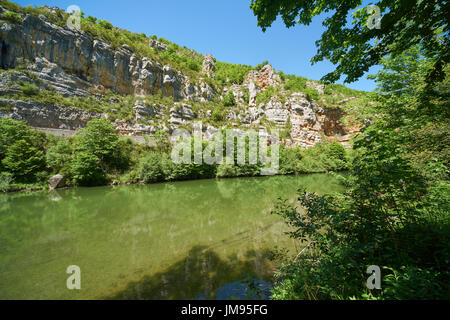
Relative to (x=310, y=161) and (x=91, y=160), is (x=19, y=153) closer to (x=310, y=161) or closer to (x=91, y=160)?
(x=91, y=160)

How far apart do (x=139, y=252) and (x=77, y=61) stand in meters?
44.4

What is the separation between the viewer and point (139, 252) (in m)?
5.00

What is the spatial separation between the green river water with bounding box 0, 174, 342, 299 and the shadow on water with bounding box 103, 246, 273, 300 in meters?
0.02

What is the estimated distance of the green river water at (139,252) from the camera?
3537 mm

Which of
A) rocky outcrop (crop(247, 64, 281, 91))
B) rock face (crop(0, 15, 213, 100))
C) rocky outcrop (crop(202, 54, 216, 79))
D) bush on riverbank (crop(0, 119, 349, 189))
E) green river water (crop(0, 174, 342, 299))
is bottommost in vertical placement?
green river water (crop(0, 174, 342, 299))

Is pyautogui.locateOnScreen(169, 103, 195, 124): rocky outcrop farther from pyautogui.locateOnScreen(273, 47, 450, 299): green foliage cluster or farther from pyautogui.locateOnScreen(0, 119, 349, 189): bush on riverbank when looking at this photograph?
pyautogui.locateOnScreen(273, 47, 450, 299): green foliage cluster

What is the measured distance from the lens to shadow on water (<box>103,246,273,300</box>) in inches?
131

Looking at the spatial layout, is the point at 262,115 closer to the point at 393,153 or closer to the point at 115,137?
the point at 115,137

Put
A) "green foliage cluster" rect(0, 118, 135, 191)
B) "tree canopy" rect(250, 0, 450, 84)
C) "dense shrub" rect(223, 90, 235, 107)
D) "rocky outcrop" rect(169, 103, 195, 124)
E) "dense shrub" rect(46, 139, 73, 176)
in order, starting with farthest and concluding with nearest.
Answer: "dense shrub" rect(223, 90, 235, 107) < "rocky outcrop" rect(169, 103, 195, 124) < "dense shrub" rect(46, 139, 73, 176) < "green foliage cluster" rect(0, 118, 135, 191) < "tree canopy" rect(250, 0, 450, 84)

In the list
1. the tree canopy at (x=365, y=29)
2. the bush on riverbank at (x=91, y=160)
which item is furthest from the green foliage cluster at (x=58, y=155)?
the tree canopy at (x=365, y=29)

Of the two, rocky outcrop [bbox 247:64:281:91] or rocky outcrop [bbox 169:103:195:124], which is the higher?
rocky outcrop [bbox 247:64:281:91]

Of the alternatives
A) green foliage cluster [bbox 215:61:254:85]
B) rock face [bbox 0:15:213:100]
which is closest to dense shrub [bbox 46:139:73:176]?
rock face [bbox 0:15:213:100]

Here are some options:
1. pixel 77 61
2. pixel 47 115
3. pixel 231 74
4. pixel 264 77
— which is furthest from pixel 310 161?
pixel 77 61
